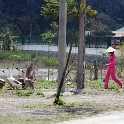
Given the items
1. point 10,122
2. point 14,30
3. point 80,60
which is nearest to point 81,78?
point 80,60

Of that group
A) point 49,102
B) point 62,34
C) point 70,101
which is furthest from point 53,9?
point 49,102

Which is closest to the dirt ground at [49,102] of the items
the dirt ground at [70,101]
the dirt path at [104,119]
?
the dirt ground at [70,101]

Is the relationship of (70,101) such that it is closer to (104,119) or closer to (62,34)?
(62,34)

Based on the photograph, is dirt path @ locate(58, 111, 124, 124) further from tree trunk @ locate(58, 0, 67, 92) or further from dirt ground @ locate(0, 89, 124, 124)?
tree trunk @ locate(58, 0, 67, 92)

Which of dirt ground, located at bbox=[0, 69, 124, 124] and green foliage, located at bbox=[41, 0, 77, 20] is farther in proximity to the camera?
green foliage, located at bbox=[41, 0, 77, 20]

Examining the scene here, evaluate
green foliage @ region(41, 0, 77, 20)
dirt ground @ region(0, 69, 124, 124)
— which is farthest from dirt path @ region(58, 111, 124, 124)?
green foliage @ region(41, 0, 77, 20)

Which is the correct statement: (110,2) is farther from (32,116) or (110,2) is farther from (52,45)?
(32,116)

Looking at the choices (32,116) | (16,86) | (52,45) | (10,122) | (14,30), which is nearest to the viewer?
(10,122)

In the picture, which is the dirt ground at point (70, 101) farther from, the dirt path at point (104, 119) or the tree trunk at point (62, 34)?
the tree trunk at point (62, 34)

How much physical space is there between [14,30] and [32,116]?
72022 mm

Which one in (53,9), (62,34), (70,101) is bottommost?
(70,101)

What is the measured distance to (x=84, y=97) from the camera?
51.7 ft

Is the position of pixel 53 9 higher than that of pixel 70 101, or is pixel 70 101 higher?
pixel 53 9

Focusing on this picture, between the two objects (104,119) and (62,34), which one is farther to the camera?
(62,34)
